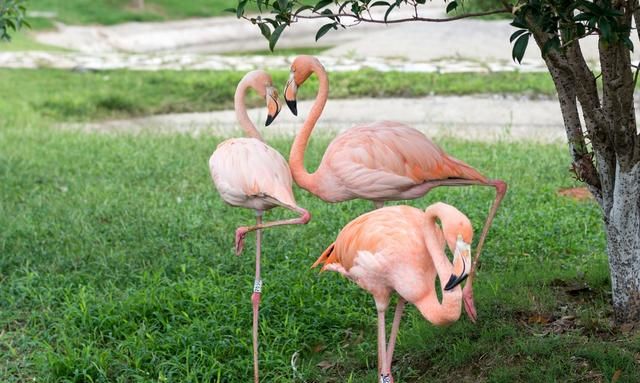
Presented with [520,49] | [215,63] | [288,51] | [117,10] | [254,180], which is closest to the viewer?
[520,49]

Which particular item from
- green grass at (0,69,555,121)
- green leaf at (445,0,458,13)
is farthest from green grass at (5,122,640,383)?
green grass at (0,69,555,121)

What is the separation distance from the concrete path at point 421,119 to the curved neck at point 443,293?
5.18 meters

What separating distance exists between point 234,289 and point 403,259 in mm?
1668

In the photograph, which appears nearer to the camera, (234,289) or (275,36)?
(275,36)

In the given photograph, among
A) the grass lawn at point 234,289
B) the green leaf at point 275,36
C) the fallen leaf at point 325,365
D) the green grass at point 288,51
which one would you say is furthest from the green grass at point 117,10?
the green leaf at point 275,36

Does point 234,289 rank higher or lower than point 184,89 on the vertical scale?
lower

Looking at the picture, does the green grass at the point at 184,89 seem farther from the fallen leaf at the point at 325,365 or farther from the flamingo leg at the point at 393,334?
the flamingo leg at the point at 393,334

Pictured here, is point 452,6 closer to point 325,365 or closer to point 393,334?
point 393,334

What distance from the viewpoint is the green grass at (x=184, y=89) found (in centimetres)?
1032

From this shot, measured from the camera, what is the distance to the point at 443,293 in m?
3.19

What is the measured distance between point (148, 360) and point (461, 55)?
31.8ft

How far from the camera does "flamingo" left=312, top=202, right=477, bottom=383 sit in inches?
127

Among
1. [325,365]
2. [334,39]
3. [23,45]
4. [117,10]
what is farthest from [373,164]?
[117,10]

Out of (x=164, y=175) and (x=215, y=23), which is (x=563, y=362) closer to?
(x=164, y=175)
